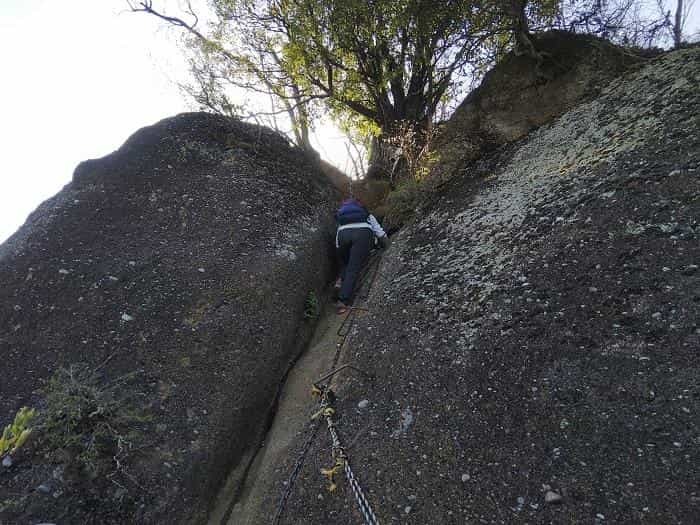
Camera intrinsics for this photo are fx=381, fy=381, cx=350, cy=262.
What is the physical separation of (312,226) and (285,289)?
1736mm

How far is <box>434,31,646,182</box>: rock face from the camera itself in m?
7.31

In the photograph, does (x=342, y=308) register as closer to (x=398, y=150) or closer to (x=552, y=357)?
(x=552, y=357)

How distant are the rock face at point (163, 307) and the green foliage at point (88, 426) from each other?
44mm

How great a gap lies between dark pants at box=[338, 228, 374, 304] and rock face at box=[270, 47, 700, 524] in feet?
2.96

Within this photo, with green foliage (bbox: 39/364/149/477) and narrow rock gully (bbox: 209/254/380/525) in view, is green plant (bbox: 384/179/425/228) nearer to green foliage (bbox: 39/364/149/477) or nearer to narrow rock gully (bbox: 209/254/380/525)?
narrow rock gully (bbox: 209/254/380/525)

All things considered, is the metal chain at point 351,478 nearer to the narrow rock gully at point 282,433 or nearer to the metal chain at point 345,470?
the metal chain at point 345,470

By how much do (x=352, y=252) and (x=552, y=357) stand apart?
12.9ft

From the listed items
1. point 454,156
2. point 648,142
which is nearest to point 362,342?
point 648,142

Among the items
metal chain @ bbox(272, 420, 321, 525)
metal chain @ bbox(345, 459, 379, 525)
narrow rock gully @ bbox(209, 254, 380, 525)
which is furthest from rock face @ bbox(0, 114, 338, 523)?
metal chain @ bbox(345, 459, 379, 525)

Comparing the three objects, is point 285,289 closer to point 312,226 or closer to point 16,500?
A: point 312,226

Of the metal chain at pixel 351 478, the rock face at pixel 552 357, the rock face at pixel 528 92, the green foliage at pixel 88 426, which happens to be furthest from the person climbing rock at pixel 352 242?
the green foliage at pixel 88 426

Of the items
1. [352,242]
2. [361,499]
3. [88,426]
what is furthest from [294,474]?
[352,242]

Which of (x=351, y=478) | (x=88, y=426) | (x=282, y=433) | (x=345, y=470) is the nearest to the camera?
(x=351, y=478)

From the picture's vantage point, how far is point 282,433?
177 inches
